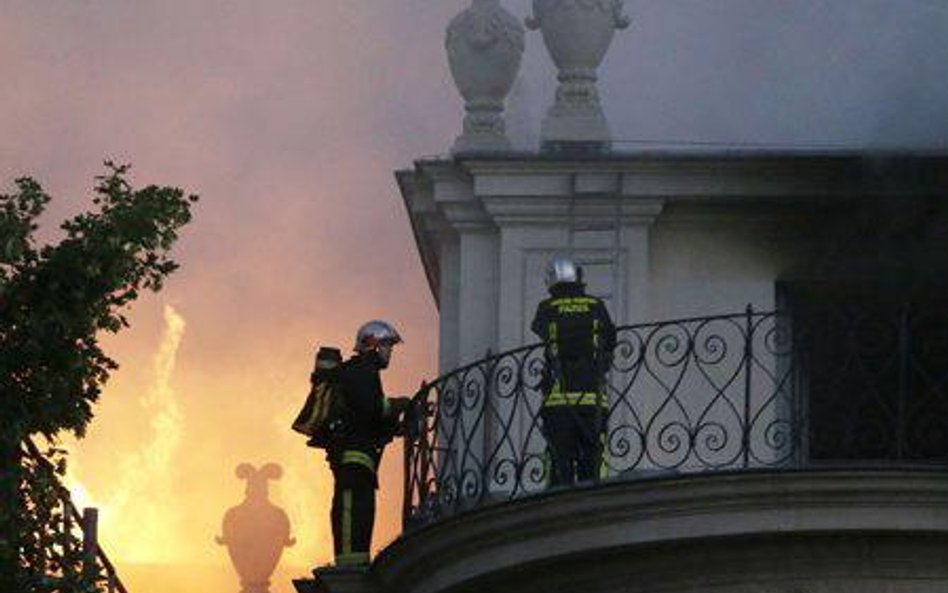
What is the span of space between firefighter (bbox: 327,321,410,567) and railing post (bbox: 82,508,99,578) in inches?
78.1

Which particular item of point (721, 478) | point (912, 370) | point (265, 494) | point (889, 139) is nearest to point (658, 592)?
point (721, 478)

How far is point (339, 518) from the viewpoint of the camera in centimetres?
3309

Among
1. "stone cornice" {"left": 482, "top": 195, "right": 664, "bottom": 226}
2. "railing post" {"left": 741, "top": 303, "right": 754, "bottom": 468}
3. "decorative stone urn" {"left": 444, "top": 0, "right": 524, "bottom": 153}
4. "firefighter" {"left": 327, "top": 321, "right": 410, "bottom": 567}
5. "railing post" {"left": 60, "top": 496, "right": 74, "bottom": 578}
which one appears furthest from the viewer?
"decorative stone urn" {"left": 444, "top": 0, "right": 524, "bottom": 153}

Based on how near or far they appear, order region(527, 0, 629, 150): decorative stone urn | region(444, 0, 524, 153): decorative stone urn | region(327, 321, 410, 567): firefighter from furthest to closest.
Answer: region(444, 0, 524, 153): decorative stone urn → region(527, 0, 629, 150): decorative stone urn → region(327, 321, 410, 567): firefighter

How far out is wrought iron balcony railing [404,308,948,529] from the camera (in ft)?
103

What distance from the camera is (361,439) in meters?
33.0

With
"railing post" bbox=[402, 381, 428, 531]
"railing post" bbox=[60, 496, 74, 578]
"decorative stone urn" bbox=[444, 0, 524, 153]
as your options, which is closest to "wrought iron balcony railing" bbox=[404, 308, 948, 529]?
"railing post" bbox=[402, 381, 428, 531]

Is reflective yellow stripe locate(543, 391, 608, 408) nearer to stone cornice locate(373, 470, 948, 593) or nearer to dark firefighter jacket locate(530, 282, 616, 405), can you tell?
dark firefighter jacket locate(530, 282, 616, 405)

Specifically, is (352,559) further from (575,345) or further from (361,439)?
(575,345)

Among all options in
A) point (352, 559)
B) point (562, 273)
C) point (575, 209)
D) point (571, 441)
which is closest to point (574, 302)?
point (562, 273)

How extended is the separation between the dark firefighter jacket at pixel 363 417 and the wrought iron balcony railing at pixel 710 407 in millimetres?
256

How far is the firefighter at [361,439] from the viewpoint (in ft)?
108

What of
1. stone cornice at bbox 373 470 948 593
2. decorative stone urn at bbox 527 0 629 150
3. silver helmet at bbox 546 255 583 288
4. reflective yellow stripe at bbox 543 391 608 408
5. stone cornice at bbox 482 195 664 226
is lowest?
stone cornice at bbox 373 470 948 593

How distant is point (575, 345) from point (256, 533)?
741 centimetres
